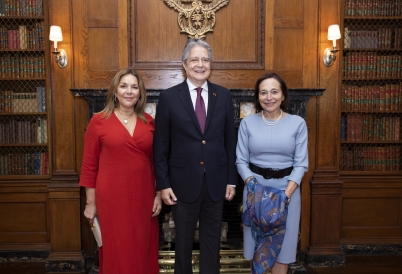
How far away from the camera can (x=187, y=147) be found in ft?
7.18

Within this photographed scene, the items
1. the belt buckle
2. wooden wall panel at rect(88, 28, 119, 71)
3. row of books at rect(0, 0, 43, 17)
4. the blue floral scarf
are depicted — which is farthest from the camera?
row of books at rect(0, 0, 43, 17)

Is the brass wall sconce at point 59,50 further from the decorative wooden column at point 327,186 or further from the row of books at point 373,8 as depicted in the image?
the row of books at point 373,8

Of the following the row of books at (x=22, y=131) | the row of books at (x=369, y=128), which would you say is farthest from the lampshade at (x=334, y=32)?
the row of books at (x=22, y=131)

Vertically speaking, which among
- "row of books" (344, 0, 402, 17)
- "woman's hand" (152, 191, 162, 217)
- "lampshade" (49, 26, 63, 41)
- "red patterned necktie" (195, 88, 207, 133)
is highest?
"row of books" (344, 0, 402, 17)

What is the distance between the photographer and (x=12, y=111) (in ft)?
11.7

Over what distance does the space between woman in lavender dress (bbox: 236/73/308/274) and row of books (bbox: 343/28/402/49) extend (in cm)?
177

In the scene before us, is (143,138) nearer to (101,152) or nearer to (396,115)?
(101,152)

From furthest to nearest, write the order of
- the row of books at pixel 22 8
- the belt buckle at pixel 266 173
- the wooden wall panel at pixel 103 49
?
the row of books at pixel 22 8 → the wooden wall panel at pixel 103 49 → the belt buckle at pixel 266 173

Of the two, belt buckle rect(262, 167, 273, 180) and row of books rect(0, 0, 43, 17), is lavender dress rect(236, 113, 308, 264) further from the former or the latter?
row of books rect(0, 0, 43, 17)

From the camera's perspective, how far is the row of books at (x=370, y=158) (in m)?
3.74

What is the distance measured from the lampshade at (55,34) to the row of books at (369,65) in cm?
274

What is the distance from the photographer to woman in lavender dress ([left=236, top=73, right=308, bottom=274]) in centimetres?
226

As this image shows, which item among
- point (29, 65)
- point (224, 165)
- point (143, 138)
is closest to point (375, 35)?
point (224, 165)

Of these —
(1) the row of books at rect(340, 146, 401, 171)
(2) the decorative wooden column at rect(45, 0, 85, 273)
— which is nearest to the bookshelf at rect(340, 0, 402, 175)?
(1) the row of books at rect(340, 146, 401, 171)
